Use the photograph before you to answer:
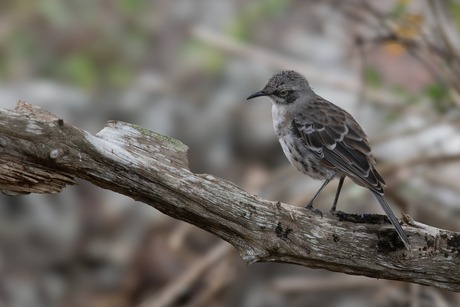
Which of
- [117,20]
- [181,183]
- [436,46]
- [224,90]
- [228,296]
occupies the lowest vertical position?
[181,183]

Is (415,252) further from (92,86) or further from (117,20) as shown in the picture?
(117,20)

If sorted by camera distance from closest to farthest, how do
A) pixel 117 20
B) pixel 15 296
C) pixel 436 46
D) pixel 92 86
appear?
pixel 436 46, pixel 15 296, pixel 92 86, pixel 117 20

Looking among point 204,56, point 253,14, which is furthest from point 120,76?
point 253,14

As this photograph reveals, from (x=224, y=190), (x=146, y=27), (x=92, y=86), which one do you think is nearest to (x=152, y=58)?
(x=146, y=27)

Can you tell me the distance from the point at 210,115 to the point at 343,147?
401cm

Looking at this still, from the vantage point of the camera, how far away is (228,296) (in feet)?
21.2

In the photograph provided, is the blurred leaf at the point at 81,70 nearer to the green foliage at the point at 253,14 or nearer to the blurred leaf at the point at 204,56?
the blurred leaf at the point at 204,56

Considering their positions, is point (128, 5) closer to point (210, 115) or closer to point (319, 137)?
point (210, 115)

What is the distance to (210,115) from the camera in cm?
743

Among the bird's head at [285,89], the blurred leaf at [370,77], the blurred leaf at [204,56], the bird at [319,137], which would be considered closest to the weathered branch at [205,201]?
the bird at [319,137]

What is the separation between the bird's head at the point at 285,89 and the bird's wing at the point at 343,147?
28 centimetres

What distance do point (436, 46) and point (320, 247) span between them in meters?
3.43

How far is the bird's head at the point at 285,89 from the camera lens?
4027 millimetres

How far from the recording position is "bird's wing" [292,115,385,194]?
11.3 ft
